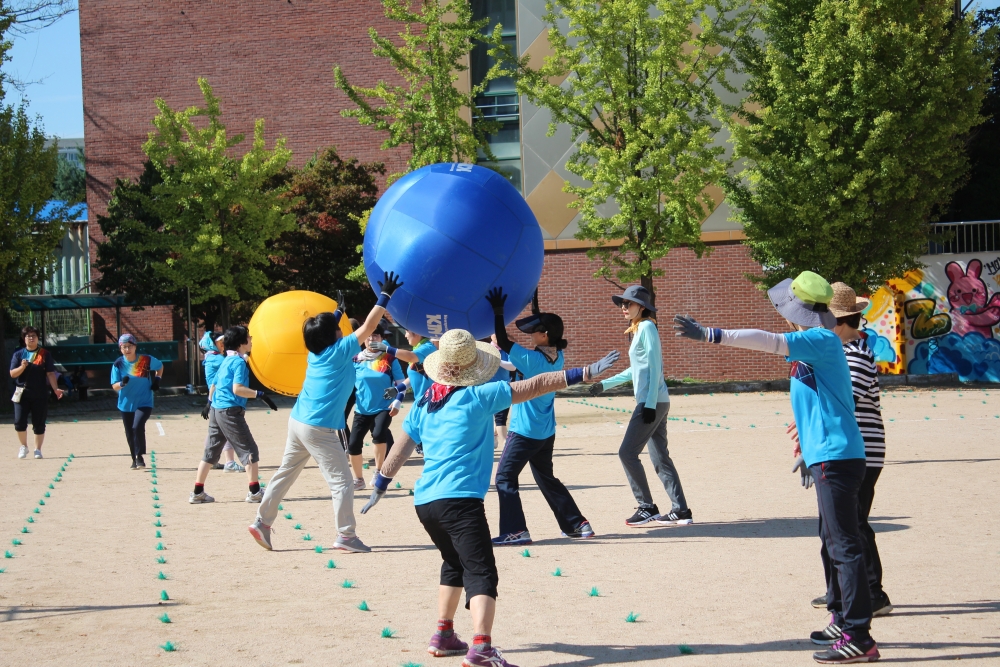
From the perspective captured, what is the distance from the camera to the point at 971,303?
2400cm

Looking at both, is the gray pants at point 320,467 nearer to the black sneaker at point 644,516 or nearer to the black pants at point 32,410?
the black sneaker at point 644,516

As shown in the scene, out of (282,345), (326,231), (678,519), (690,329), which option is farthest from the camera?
(326,231)

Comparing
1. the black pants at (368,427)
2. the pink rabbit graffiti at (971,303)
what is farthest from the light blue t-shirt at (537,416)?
the pink rabbit graffiti at (971,303)

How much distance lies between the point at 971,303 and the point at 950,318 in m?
0.61

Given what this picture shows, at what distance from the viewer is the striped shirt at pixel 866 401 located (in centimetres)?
543

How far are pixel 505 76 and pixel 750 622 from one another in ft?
76.7

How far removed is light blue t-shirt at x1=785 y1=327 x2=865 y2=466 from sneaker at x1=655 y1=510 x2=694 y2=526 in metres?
3.26

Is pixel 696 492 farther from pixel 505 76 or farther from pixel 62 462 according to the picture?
pixel 505 76

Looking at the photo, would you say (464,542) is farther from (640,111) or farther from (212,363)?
(640,111)

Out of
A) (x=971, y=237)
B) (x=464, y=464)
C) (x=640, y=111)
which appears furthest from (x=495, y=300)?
(x=971, y=237)

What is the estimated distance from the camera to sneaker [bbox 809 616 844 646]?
4961 mm

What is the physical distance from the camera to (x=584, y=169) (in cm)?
2447

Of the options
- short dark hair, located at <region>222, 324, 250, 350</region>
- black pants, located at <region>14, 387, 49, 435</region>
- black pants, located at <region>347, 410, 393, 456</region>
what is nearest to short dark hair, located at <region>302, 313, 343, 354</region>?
short dark hair, located at <region>222, 324, 250, 350</region>

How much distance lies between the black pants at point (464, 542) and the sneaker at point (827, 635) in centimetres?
169
